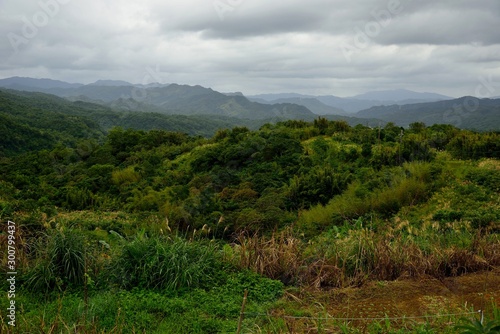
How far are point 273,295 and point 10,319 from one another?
2847mm

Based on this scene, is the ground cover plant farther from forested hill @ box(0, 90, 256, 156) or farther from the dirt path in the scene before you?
forested hill @ box(0, 90, 256, 156)

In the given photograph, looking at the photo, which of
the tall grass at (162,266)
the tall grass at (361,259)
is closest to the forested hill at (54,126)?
the tall grass at (361,259)

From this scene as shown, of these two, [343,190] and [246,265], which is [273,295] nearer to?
[246,265]

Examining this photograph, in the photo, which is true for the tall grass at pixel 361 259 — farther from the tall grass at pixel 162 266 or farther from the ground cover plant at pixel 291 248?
the tall grass at pixel 162 266

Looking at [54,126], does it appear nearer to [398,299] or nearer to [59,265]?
[59,265]

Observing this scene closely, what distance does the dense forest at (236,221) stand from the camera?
4871 millimetres

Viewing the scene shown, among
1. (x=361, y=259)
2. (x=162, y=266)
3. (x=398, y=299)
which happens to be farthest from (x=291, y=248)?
(x=162, y=266)

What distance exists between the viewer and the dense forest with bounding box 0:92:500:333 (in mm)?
4871

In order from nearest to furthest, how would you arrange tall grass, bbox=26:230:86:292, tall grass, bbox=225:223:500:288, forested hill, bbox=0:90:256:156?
tall grass, bbox=26:230:86:292, tall grass, bbox=225:223:500:288, forested hill, bbox=0:90:256:156

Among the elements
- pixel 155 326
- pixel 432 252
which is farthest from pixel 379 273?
pixel 155 326

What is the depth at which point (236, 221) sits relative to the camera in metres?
10.2

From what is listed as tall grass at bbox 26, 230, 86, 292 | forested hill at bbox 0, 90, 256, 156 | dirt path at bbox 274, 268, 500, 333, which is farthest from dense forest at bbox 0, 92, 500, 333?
forested hill at bbox 0, 90, 256, 156

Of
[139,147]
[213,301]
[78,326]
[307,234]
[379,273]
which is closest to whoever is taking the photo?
[78,326]

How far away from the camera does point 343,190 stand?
1226 cm
